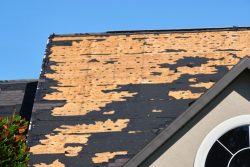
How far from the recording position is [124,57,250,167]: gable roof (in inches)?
388

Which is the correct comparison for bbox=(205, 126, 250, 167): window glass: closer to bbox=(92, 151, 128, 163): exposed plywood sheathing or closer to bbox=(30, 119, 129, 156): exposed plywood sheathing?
bbox=(92, 151, 128, 163): exposed plywood sheathing

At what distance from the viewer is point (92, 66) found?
601 inches

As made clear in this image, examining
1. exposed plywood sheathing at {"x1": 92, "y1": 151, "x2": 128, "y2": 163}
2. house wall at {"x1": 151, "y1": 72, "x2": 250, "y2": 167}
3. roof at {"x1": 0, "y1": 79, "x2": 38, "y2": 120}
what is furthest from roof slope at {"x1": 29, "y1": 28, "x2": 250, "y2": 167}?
house wall at {"x1": 151, "y1": 72, "x2": 250, "y2": 167}

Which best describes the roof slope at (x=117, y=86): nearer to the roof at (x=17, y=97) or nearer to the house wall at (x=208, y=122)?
the roof at (x=17, y=97)

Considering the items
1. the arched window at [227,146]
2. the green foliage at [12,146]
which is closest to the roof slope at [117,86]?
the green foliage at [12,146]

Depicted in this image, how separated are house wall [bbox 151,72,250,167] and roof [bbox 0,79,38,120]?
6157 mm

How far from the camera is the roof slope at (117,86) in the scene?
12.4 m

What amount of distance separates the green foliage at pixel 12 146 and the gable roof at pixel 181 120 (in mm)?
3264

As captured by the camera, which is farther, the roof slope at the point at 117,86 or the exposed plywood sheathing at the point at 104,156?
the roof slope at the point at 117,86

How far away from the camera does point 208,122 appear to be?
10438mm

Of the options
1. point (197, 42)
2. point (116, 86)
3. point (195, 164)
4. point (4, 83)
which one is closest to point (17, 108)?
point (4, 83)

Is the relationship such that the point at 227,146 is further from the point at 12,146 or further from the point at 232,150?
the point at 12,146

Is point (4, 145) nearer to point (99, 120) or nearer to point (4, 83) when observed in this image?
point (99, 120)

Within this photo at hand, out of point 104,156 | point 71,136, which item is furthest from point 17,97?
point 104,156
